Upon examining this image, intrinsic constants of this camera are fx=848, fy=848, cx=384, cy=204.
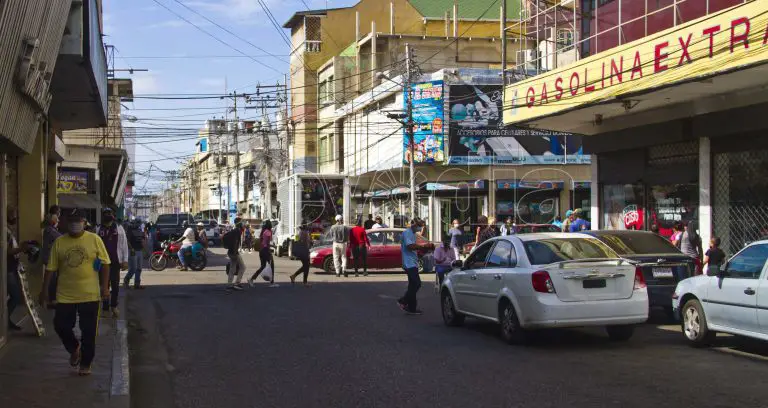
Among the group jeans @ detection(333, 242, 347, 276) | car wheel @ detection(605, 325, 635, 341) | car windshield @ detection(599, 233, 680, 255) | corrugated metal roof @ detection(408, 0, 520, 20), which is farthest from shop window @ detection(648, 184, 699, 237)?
corrugated metal roof @ detection(408, 0, 520, 20)

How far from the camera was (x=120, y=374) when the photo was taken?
9055 millimetres

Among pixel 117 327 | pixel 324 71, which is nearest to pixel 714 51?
pixel 117 327

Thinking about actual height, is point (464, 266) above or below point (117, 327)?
above

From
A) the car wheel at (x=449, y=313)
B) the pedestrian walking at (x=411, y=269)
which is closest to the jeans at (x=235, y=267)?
the pedestrian walking at (x=411, y=269)

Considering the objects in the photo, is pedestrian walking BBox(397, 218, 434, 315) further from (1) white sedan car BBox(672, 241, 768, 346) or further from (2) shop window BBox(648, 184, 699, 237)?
(2) shop window BBox(648, 184, 699, 237)

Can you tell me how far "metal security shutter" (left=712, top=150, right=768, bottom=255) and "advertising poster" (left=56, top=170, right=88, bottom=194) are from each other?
1127 inches

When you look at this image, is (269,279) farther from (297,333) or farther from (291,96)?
(291,96)

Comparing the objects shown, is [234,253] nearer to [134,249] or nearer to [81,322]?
[134,249]

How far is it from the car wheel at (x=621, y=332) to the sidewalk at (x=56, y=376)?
640 cm

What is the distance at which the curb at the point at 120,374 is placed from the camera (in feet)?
26.0

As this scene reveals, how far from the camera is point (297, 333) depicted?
42.4 feet

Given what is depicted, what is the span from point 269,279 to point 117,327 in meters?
9.12

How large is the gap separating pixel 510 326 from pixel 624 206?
39.2ft

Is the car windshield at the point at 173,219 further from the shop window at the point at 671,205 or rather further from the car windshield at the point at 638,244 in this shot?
the car windshield at the point at 638,244
